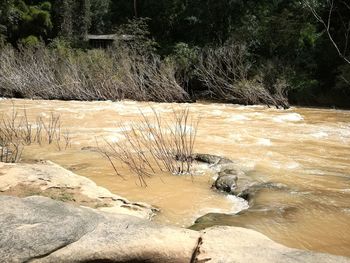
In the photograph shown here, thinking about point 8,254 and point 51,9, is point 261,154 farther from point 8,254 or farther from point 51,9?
point 51,9

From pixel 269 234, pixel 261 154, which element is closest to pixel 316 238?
pixel 269 234

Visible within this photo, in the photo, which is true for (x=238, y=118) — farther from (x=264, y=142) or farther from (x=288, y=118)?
(x=264, y=142)

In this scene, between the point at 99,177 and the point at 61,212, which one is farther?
the point at 99,177

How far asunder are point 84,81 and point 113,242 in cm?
1283

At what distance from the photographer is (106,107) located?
41.9 feet

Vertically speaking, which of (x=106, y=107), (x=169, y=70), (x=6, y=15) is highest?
(x=6, y=15)

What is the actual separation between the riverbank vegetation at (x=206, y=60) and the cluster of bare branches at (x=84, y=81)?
1.3 inches

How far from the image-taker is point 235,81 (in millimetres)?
15180

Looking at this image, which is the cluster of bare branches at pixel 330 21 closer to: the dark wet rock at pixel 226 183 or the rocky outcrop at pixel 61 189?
the dark wet rock at pixel 226 183

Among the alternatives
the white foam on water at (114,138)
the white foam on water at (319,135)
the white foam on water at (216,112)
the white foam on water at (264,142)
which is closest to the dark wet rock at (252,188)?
the white foam on water at (264,142)

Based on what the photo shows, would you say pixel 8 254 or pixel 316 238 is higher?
pixel 8 254

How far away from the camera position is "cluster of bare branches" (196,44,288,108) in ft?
46.9

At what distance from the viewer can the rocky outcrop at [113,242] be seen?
233 cm

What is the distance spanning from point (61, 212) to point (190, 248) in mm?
817
